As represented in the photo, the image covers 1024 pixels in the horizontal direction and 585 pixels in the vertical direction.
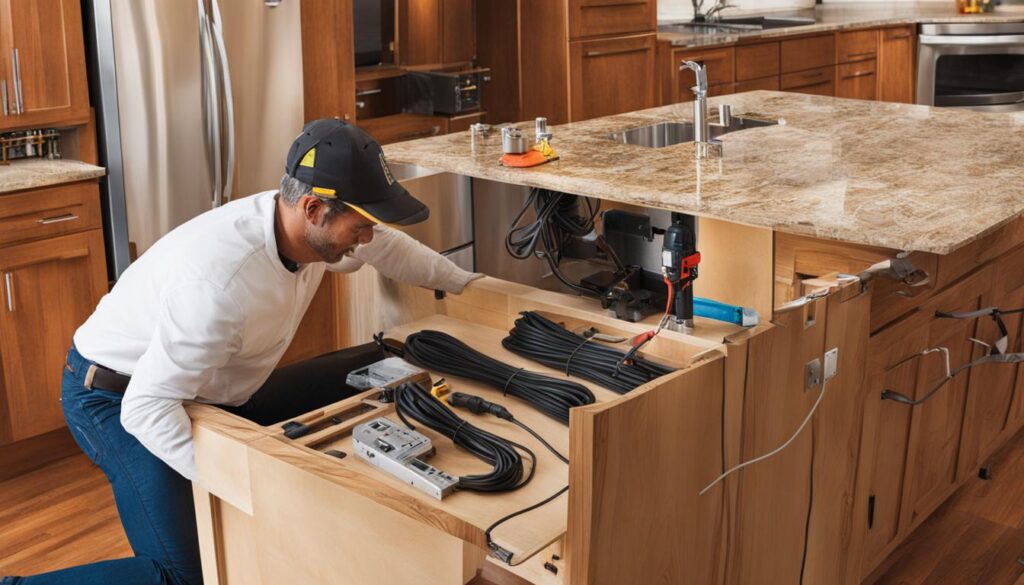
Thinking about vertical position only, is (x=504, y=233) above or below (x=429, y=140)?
below

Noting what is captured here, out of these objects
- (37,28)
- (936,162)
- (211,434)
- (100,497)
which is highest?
(37,28)

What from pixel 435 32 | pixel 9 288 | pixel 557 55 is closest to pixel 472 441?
pixel 9 288

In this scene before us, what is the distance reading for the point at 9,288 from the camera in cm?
313

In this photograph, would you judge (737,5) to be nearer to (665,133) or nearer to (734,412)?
(665,133)

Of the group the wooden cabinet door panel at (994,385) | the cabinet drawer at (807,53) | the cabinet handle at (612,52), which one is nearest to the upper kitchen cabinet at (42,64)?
the cabinet handle at (612,52)

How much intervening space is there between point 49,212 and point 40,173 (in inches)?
4.7

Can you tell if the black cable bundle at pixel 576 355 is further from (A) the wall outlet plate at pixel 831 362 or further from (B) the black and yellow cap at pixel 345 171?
(B) the black and yellow cap at pixel 345 171

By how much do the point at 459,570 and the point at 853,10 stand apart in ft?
21.5

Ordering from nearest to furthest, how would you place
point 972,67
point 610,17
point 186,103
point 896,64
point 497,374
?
point 497,374, point 186,103, point 610,17, point 972,67, point 896,64

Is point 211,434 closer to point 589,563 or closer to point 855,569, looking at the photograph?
point 589,563

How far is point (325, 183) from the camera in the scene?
191 centimetres

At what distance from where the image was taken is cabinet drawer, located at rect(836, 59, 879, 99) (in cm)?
648

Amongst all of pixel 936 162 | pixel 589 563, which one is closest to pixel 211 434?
pixel 589 563

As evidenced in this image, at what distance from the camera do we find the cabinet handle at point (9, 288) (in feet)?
10.2
